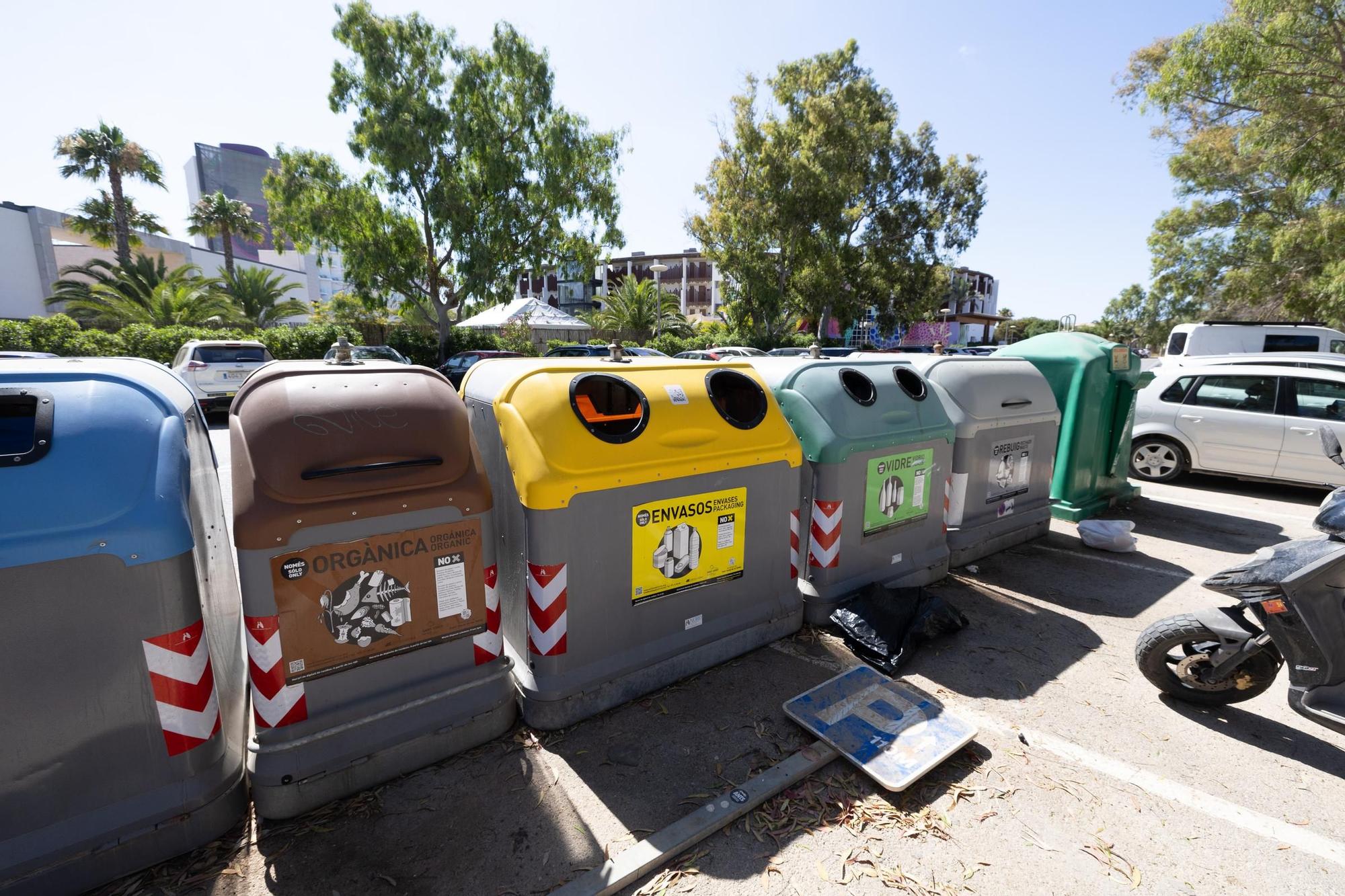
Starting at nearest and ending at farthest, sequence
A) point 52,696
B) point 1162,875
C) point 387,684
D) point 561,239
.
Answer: point 52,696, point 1162,875, point 387,684, point 561,239

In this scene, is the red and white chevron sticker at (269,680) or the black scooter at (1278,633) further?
the black scooter at (1278,633)

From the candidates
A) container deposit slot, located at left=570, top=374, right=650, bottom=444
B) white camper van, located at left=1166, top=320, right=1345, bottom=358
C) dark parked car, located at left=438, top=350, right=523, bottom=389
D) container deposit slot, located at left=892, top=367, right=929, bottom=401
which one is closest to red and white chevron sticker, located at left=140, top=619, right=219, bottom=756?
container deposit slot, located at left=570, top=374, right=650, bottom=444

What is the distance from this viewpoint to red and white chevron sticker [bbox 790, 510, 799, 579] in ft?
12.1

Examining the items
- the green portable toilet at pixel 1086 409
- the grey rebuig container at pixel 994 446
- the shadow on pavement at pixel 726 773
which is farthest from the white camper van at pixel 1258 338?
the shadow on pavement at pixel 726 773

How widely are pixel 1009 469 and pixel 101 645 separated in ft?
19.2

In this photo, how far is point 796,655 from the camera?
366 cm

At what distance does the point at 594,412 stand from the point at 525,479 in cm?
144

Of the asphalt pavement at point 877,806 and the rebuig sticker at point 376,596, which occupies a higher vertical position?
the rebuig sticker at point 376,596

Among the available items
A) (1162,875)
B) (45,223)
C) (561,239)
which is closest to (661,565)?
(1162,875)

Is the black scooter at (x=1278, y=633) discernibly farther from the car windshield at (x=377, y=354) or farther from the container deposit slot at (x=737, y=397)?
the car windshield at (x=377, y=354)

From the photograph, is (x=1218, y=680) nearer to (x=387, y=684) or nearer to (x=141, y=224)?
(x=387, y=684)

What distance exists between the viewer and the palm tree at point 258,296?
27.0 meters

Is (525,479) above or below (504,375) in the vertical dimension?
below

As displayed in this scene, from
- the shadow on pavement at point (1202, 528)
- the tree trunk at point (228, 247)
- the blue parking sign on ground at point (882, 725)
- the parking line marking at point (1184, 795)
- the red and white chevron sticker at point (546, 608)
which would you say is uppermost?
the tree trunk at point (228, 247)
